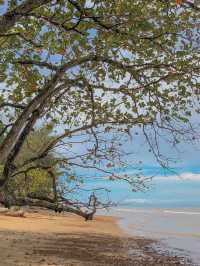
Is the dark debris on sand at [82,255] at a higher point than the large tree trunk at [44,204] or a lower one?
lower

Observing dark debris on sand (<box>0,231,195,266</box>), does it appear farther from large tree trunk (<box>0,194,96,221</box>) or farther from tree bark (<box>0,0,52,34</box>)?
tree bark (<box>0,0,52,34</box>)

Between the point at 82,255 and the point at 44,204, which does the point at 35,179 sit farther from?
the point at 82,255

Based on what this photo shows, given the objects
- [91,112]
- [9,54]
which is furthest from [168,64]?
[9,54]

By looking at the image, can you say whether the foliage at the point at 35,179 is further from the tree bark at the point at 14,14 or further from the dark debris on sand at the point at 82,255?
the tree bark at the point at 14,14

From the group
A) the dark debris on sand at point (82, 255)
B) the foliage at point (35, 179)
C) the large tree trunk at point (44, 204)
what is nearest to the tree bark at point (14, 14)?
the foliage at point (35, 179)

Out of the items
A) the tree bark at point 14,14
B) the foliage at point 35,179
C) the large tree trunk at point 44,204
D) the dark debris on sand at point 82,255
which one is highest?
the tree bark at point 14,14

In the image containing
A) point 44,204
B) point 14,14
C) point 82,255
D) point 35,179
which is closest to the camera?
point 14,14

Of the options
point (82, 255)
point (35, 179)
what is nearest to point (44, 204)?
point (35, 179)

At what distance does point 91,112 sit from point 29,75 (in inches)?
65.2

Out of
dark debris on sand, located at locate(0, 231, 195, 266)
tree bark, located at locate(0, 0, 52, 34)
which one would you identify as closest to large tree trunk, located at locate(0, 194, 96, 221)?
tree bark, located at locate(0, 0, 52, 34)

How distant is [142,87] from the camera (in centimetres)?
1144

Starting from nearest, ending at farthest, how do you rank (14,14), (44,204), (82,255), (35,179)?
1. (14,14)
2. (44,204)
3. (35,179)
4. (82,255)

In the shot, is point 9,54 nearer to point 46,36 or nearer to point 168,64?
point 46,36

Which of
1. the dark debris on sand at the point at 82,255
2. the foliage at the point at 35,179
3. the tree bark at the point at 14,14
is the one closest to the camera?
the tree bark at the point at 14,14
